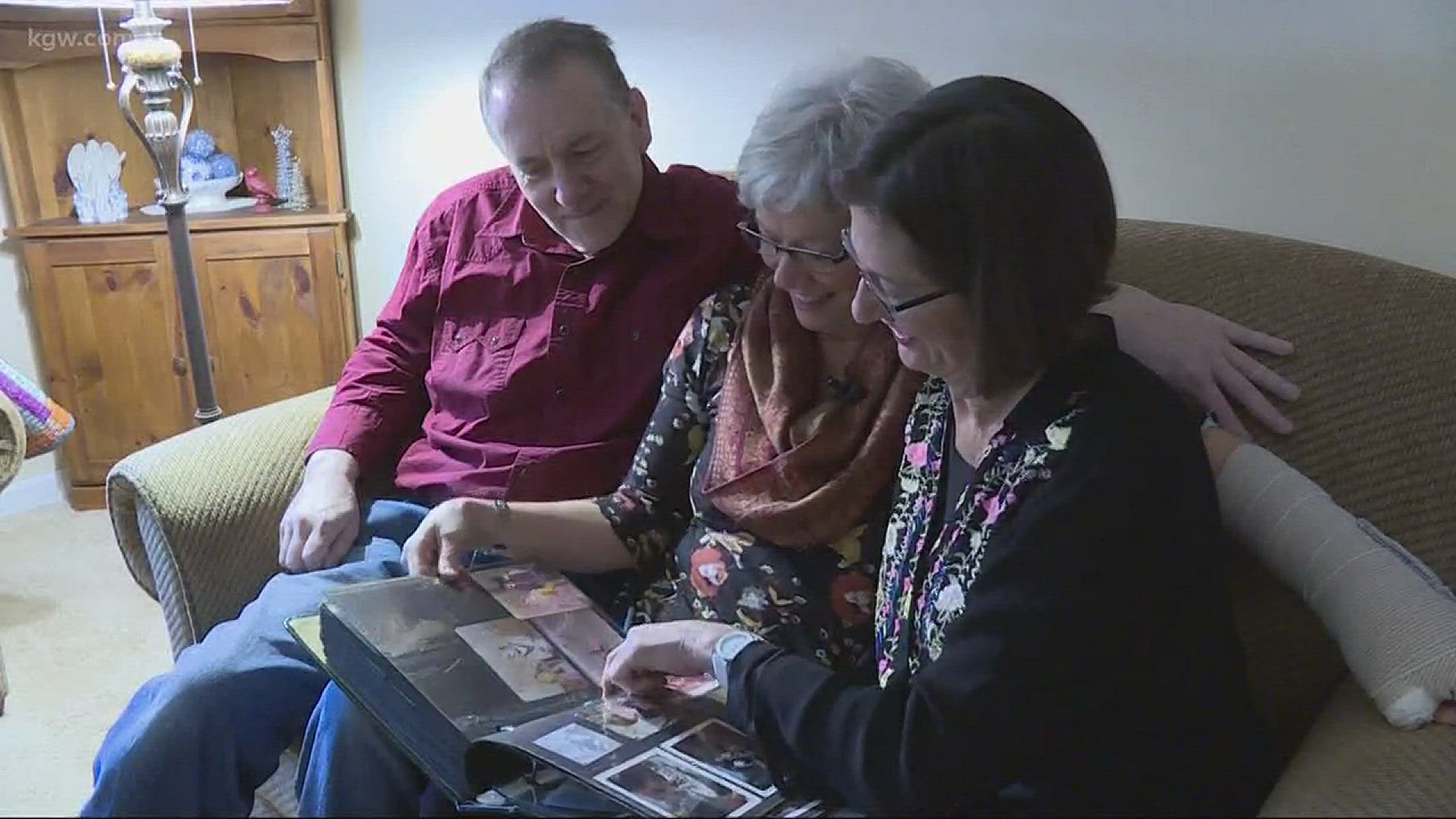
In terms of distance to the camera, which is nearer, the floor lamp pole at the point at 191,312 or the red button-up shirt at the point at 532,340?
the red button-up shirt at the point at 532,340

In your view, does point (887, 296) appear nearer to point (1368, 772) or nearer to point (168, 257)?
point (1368, 772)

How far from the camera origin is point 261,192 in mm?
2859

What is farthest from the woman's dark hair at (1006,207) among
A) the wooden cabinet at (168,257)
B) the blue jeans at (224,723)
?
the wooden cabinet at (168,257)

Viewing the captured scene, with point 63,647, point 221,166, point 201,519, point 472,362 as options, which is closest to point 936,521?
point 472,362

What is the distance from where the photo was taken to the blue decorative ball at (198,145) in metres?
2.86

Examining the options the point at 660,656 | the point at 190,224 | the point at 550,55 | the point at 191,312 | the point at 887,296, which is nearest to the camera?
the point at 887,296

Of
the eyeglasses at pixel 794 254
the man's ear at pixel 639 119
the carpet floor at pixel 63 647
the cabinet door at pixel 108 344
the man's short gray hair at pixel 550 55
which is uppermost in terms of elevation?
the man's short gray hair at pixel 550 55

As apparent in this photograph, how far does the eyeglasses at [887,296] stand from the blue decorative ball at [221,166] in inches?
88.6

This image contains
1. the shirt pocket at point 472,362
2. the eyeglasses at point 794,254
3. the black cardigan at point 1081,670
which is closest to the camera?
the black cardigan at point 1081,670

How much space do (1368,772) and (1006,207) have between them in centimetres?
53

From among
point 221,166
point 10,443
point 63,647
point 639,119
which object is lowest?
point 63,647

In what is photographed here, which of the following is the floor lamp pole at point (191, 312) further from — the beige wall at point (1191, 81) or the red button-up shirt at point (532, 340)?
the beige wall at point (1191, 81)

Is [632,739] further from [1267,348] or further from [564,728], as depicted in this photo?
[1267,348]

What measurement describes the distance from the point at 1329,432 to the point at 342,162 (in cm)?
225
